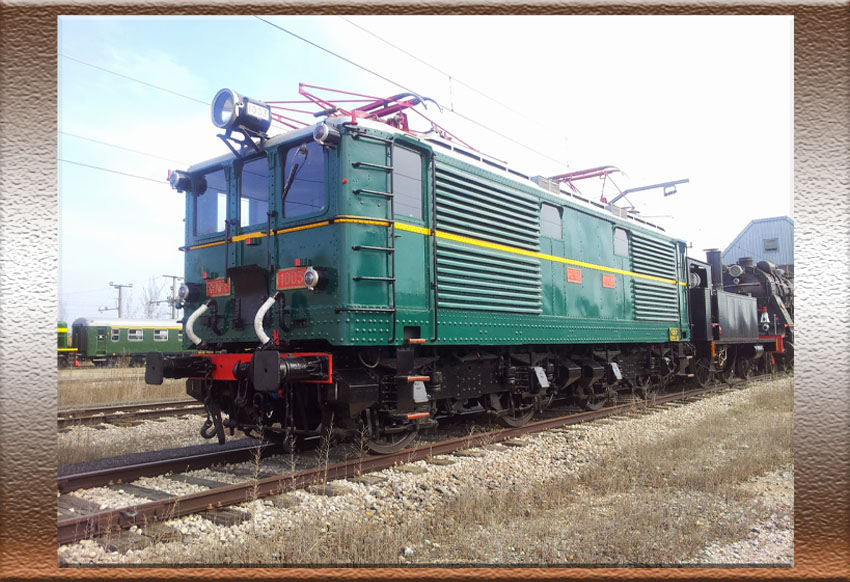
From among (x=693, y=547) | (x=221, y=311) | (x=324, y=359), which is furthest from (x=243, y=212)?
(x=693, y=547)

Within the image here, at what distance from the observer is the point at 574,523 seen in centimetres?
481

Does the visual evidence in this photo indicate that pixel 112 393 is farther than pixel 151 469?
Yes

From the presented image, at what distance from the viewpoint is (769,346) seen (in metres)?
19.9

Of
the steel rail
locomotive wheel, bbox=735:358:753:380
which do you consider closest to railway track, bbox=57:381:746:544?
the steel rail

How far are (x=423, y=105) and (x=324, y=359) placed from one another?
3.28 m

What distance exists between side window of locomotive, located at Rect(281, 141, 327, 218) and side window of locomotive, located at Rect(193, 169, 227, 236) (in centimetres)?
125

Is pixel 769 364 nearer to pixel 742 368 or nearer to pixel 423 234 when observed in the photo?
pixel 742 368

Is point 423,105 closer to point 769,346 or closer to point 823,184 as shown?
point 823,184

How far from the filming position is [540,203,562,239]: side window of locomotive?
32.4 feet

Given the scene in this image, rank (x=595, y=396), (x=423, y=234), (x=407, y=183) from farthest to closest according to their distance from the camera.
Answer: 1. (x=595, y=396)
2. (x=423, y=234)
3. (x=407, y=183)

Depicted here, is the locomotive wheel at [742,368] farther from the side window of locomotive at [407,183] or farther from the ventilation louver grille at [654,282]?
the side window of locomotive at [407,183]

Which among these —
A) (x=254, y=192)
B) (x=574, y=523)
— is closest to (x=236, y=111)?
(x=254, y=192)

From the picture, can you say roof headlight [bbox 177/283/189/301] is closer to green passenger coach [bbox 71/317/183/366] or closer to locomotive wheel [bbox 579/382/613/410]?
locomotive wheel [bbox 579/382/613/410]

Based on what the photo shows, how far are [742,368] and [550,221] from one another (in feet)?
39.0
